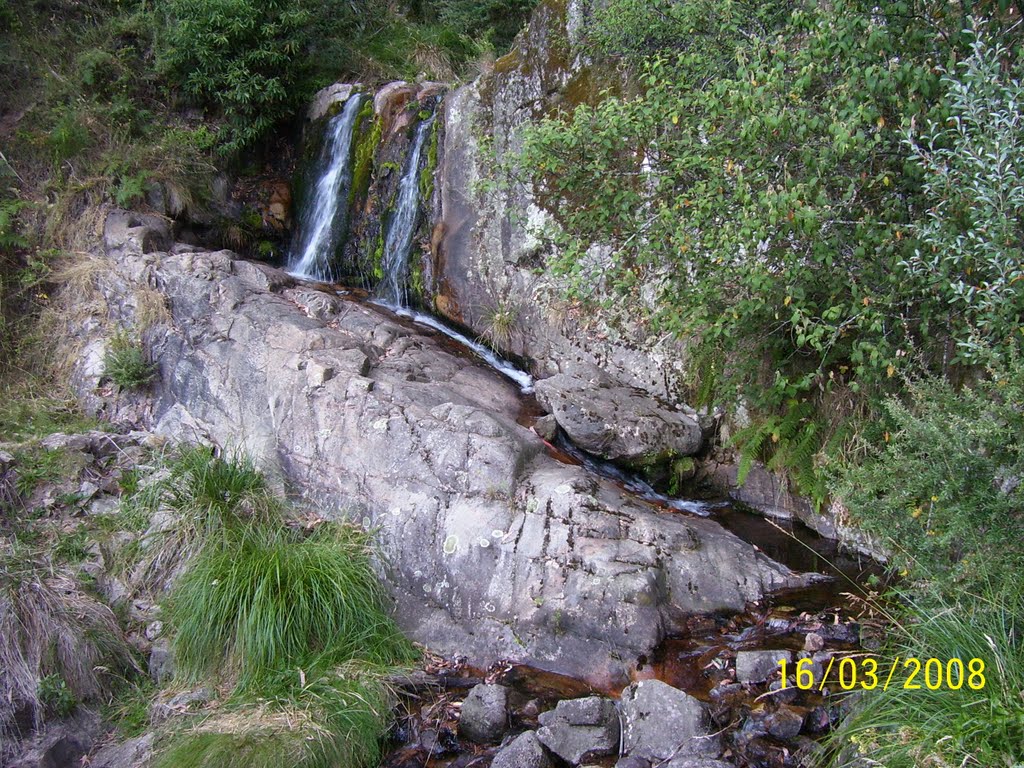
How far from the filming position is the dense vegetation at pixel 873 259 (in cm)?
413

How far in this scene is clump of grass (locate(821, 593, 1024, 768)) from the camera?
3465mm

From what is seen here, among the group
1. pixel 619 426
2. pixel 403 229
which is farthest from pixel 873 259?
pixel 403 229

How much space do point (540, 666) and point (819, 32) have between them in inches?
186

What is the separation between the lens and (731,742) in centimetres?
465


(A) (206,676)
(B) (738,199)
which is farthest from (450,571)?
(B) (738,199)

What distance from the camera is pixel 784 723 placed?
Answer: 15.2 feet

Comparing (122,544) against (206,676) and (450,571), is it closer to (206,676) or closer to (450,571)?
(206,676)

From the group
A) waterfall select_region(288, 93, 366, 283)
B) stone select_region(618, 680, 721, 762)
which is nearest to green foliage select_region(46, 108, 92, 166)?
waterfall select_region(288, 93, 366, 283)

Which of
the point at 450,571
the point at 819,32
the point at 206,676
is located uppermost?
the point at 819,32

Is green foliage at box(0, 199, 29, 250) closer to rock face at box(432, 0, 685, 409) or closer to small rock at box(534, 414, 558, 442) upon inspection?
rock face at box(432, 0, 685, 409)

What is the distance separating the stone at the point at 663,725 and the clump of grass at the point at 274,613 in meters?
1.83
